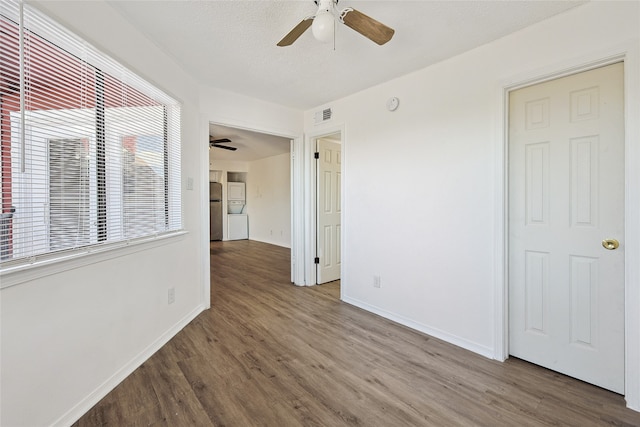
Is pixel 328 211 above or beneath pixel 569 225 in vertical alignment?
above

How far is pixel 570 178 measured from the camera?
189 centimetres

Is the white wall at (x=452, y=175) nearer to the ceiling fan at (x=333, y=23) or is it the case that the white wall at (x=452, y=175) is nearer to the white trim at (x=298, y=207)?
the white trim at (x=298, y=207)

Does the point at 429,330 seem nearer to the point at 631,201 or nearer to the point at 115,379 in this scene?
the point at 631,201

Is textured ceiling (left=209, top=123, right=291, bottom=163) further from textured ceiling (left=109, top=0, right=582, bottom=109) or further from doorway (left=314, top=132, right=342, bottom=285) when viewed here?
textured ceiling (left=109, top=0, right=582, bottom=109)

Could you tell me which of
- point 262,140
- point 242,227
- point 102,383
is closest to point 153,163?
point 102,383

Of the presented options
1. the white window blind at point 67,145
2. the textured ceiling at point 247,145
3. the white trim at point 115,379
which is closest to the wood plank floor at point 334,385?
the white trim at point 115,379

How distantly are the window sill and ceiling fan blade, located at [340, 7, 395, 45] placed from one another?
2.03 meters

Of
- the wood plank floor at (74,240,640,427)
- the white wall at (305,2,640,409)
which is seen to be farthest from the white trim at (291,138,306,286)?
the wood plank floor at (74,240,640,427)

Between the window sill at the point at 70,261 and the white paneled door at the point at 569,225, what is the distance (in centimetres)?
285

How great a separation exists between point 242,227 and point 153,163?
21.0 feet

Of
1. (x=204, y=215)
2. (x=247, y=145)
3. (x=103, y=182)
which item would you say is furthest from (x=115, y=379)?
(x=247, y=145)

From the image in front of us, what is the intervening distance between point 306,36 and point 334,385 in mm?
2497

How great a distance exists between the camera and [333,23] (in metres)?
1.52

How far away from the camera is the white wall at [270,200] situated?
7211mm
